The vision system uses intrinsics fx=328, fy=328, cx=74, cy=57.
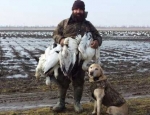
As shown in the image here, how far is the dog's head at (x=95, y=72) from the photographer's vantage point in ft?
21.2

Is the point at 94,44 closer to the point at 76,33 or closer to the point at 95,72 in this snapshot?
the point at 76,33

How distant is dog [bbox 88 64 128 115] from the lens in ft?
21.3

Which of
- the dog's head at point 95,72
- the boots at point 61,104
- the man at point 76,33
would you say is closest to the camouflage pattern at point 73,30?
the man at point 76,33

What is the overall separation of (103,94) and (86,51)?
99 centimetres

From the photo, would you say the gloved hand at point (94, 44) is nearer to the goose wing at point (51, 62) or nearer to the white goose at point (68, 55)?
the white goose at point (68, 55)

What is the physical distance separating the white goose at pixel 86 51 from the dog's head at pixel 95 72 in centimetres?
42

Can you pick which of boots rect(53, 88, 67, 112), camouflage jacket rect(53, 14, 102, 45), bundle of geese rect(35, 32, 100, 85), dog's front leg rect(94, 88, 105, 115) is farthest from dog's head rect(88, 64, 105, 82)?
boots rect(53, 88, 67, 112)

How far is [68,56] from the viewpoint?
688cm

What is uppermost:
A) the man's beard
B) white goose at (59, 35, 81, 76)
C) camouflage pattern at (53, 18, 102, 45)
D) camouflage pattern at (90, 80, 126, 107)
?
the man's beard

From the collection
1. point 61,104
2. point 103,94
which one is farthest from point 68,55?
point 61,104

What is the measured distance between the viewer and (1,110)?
7.99 metres

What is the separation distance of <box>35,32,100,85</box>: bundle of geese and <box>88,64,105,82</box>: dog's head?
1.39 feet

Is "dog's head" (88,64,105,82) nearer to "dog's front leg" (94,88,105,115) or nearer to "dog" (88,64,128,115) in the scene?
"dog" (88,64,128,115)

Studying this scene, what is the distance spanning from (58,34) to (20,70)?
28.5 feet
